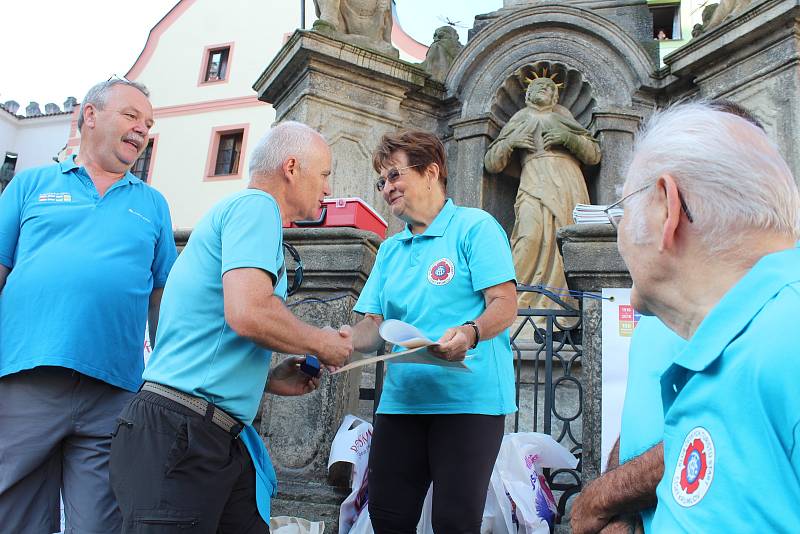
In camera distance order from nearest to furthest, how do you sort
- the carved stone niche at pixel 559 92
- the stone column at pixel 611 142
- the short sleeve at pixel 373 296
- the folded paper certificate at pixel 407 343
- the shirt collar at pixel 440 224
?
the folded paper certificate at pixel 407 343 < the shirt collar at pixel 440 224 < the short sleeve at pixel 373 296 < the stone column at pixel 611 142 < the carved stone niche at pixel 559 92

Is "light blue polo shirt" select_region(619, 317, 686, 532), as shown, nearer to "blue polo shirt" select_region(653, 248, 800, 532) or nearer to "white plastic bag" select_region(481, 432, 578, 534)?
"blue polo shirt" select_region(653, 248, 800, 532)

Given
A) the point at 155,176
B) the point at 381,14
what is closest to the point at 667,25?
the point at 155,176

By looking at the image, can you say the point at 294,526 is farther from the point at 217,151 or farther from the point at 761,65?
the point at 217,151

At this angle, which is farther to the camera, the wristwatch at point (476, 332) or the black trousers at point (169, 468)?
the wristwatch at point (476, 332)

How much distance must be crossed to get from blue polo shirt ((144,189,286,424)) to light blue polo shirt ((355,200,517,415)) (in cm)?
54

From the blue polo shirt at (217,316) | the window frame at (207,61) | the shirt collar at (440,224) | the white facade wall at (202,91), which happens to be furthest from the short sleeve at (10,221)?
the window frame at (207,61)

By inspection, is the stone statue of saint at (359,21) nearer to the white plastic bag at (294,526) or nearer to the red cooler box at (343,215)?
the red cooler box at (343,215)

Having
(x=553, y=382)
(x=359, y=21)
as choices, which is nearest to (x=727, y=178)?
(x=553, y=382)

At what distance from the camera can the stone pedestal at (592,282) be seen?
335cm

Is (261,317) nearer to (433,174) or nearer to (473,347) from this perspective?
(473,347)

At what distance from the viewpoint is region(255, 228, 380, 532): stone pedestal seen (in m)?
3.40

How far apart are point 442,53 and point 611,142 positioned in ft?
6.76

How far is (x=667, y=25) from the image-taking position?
25969mm

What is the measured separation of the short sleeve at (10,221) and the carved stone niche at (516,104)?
16.0 ft
